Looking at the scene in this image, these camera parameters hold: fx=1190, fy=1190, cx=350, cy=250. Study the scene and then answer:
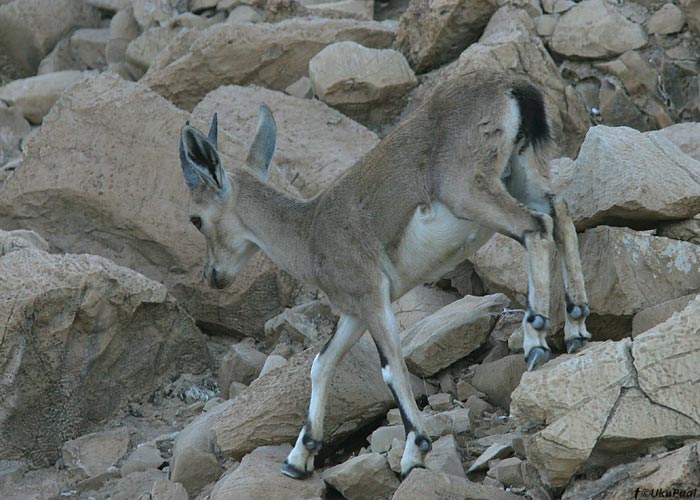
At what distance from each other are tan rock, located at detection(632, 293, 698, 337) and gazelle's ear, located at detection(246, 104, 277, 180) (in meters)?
2.99

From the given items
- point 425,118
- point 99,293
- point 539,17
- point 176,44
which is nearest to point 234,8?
point 176,44

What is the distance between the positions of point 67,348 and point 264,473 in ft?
8.59

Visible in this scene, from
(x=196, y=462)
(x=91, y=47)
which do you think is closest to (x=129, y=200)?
Answer: (x=196, y=462)

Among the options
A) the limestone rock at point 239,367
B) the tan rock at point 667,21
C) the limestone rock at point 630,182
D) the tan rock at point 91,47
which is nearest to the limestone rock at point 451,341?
the limestone rock at point 630,182

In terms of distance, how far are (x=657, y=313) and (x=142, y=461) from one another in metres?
3.91

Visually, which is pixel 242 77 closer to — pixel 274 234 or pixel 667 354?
pixel 274 234

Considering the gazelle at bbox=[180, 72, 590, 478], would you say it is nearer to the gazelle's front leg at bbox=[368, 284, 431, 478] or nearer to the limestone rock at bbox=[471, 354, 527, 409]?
the gazelle's front leg at bbox=[368, 284, 431, 478]

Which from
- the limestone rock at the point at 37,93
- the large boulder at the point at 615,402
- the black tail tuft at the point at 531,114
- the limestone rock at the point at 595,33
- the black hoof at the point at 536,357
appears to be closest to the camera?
the large boulder at the point at 615,402

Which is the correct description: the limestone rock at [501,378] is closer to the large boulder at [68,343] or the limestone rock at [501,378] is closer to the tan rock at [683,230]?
the tan rock at [683,230]

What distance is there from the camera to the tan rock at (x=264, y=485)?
7000 millimetres

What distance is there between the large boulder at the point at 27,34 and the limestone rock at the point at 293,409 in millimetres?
10618

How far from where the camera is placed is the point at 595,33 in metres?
11.8

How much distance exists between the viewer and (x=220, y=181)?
812cm

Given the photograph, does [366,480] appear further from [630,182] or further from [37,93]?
[37,93]
